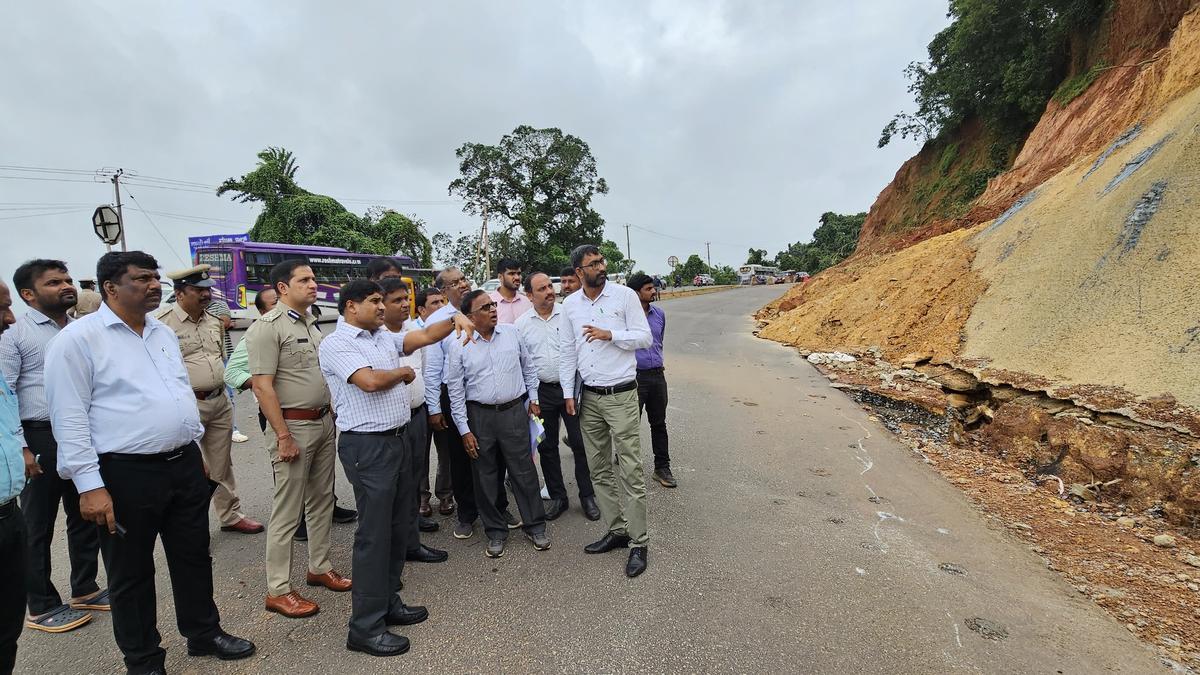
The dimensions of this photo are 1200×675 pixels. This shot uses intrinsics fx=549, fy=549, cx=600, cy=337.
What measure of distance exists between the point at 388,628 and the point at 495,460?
125cm

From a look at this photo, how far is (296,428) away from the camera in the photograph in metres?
Result: 3.08

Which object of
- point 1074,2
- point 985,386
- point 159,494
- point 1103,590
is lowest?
point 1103,590

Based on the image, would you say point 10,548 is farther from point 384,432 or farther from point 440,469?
point 440,469

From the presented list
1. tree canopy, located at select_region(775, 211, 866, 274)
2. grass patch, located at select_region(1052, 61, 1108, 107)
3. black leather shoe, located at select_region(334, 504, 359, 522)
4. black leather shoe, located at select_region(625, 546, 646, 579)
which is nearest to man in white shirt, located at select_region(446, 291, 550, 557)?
black leather shoe, located at select_region(625, 546, 646, 579)

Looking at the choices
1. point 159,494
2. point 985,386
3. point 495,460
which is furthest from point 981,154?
point 159,494

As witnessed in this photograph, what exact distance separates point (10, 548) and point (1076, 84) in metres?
21.2

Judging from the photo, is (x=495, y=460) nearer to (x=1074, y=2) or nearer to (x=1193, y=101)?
(x=1193, y=101)

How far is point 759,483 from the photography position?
4.82 metres

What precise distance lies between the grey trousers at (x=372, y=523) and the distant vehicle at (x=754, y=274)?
178 ft

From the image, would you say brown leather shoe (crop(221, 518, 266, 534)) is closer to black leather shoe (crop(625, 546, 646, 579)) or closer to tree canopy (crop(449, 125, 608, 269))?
black leather shoe (crop(625, 546, 646, 579))

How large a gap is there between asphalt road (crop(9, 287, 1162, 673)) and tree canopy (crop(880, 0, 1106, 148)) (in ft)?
60.9

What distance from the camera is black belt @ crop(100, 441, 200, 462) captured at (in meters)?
2.35

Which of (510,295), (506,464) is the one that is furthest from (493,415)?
(510,295)

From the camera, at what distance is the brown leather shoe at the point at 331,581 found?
3.22m
